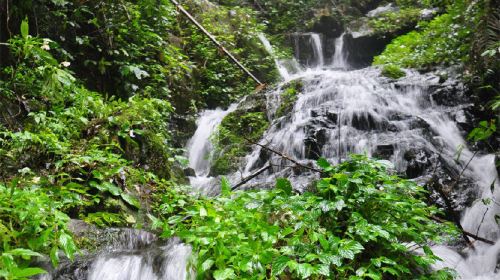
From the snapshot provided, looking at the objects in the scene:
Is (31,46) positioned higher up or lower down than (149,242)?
higher up

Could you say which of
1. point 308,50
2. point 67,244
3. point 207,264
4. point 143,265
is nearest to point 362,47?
point 308,50

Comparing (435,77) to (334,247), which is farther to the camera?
(435,77)

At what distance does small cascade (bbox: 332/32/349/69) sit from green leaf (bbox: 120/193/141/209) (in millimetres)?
10701

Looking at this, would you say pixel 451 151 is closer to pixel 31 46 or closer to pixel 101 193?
pixel 101 193

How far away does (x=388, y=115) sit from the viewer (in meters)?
7.37

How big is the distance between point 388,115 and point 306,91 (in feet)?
6.62

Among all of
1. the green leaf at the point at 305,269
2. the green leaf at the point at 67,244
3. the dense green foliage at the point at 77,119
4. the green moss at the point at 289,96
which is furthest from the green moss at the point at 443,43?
the green leaf at the point at 67,244

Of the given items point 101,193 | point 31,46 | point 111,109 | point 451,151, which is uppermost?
point 31,46

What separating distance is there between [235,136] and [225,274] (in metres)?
5.83

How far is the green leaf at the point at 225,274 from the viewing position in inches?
90.4

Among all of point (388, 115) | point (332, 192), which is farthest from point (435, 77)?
point (332, 192)

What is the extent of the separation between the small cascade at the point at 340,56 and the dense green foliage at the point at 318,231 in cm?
1063

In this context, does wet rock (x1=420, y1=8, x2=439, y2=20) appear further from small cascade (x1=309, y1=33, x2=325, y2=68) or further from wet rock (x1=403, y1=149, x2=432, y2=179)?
wet rock (x1=403, y1=149, x2=432, y2=179)

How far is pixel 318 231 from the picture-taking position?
2951mm
